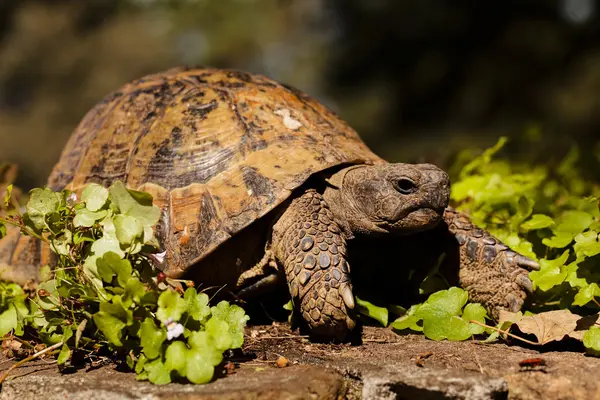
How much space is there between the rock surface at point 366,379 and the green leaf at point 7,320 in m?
0.17

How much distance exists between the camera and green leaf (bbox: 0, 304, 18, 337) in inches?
101

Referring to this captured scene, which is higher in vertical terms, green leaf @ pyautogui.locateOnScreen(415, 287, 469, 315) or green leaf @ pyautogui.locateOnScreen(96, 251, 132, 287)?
green leaf @ pyautogui.locateOnScreen(96, 251, 132, 287)

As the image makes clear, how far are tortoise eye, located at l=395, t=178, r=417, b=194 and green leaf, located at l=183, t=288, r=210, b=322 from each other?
979mm

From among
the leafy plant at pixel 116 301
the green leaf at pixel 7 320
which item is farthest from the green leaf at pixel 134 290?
the green leaf at pixel 7 320

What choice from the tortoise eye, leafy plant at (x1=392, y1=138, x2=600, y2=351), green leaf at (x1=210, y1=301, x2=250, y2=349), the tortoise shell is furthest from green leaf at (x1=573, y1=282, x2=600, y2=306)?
green leaf at (x1=210, y1=301, x2=250, y2=349)

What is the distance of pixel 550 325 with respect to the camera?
275cm

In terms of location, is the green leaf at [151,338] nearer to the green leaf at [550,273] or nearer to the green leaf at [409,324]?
the green leaf at [409,324]

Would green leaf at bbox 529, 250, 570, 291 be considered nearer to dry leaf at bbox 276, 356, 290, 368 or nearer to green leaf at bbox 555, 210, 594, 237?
green leaf at bbox 555, 210, 594, 237

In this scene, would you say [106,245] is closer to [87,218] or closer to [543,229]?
[87,218]

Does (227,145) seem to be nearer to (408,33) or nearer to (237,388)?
(237,388)

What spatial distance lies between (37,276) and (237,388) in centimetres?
200

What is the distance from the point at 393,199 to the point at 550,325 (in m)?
0.81

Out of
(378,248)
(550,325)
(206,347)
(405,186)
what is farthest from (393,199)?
(206,347)

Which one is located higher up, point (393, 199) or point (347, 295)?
point (393, 199)
